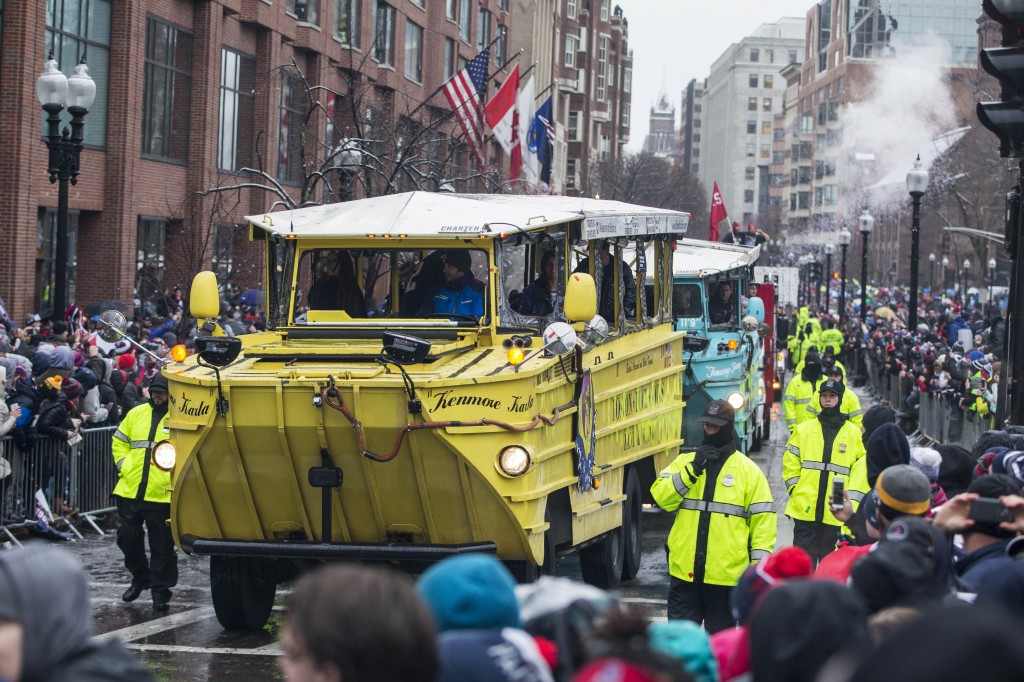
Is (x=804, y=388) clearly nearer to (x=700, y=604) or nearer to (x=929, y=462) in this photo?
(x=700, y=604)

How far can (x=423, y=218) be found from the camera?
1082cm

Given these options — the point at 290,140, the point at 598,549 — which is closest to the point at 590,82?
the point at 290,140

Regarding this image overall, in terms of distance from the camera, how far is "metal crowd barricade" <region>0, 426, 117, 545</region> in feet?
44.8

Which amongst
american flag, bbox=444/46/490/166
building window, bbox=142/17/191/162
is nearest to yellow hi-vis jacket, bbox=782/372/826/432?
american flag, bbox=444/46/490/166

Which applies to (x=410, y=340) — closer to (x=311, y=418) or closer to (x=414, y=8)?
(x=311, y=418)

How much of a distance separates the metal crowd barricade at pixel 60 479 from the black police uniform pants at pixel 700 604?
6.70 meters

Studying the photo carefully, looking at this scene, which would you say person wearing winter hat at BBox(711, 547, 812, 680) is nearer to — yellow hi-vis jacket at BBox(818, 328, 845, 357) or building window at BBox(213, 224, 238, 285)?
building window at BBox(213, 224, 238, 285)

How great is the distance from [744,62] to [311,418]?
183665 millimetres

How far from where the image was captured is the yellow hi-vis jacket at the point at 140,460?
11.5 meters

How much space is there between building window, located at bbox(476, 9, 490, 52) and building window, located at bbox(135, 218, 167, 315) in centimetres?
2531

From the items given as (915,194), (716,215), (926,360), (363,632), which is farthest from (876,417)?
(716,215)

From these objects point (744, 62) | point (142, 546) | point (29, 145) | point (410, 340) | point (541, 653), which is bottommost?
point (142, 546)

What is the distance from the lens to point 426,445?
943 centimetres

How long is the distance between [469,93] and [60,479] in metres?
10.7
